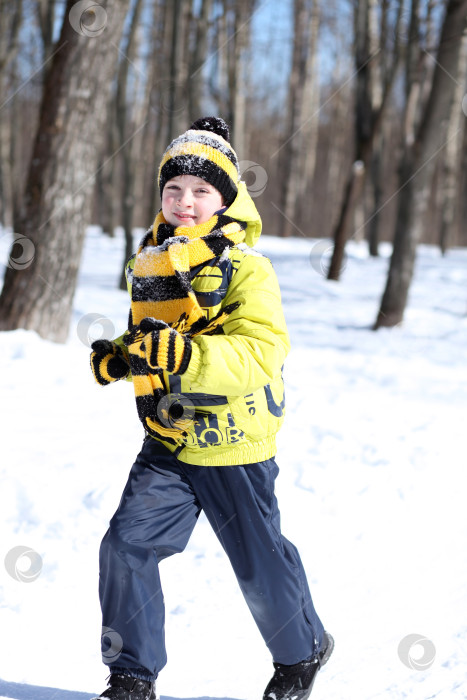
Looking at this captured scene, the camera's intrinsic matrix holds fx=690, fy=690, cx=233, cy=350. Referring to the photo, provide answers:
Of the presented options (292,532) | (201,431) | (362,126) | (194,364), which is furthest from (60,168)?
(362,126)

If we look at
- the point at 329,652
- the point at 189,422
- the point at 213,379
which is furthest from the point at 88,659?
the point at 213,379

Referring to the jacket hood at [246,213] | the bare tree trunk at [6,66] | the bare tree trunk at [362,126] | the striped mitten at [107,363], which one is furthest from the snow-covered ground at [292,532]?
the bare tree trunk at [6,66]

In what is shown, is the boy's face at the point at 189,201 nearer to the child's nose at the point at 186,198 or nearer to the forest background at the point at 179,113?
the child's nose at the point at 186,198

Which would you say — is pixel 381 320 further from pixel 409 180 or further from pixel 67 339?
pixel 67 339

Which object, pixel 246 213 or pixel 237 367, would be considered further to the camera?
pixel 246 213

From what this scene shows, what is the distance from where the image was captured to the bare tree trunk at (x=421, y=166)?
6973 mm

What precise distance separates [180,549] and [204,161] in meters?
1.13

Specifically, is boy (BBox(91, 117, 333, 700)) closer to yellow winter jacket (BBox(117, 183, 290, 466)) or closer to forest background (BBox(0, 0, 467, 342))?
yellow winter jacket (BBox(117, 183, 290, 466))

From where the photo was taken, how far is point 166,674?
2348 millimetres

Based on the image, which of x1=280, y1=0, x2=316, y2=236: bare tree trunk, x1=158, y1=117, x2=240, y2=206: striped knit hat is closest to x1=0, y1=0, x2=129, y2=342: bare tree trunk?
x1=158, y1=117, x2=240, y2=206: striped knit hat

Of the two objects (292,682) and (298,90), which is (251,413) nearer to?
(292,682)

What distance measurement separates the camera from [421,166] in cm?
736

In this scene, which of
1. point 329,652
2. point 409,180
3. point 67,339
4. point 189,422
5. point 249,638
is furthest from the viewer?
point 409,180

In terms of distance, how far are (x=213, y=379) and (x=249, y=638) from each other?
1.34 metres
